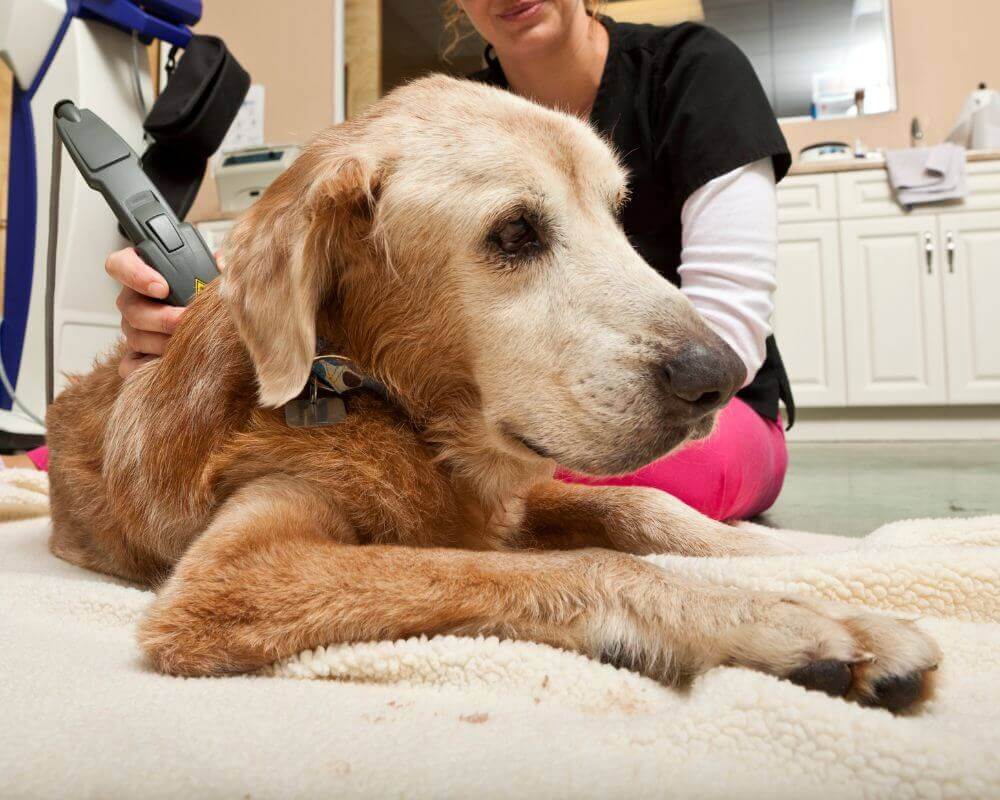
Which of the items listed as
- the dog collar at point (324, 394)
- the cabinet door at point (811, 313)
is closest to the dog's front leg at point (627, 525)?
the dog collar at point (324, 394)

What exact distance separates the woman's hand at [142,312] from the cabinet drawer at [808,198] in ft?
14.7

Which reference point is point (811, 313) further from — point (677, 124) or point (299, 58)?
point (299, 58)

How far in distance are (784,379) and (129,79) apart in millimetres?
2062

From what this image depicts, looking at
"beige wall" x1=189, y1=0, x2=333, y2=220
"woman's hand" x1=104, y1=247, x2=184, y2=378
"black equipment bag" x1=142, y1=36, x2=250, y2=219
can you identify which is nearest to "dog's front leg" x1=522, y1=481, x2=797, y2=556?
"woman's hand" x1=104, y1=247, x2=184, y2=378

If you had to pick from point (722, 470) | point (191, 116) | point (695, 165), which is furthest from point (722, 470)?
point (191, 116)

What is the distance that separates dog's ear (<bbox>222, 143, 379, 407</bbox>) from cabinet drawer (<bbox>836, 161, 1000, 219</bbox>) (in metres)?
4.67

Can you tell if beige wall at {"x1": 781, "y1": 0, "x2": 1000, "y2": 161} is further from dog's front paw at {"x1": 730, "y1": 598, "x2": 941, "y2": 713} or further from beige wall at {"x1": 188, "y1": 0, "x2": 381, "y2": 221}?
dog's front paw at {"x1": 730, "y1": 598, "x2": 941, "y2": 713}

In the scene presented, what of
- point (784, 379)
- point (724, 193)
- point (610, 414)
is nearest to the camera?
point (610, 414)

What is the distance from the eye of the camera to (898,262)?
488 cm

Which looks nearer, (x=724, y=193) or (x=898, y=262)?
(x=724, y=193)

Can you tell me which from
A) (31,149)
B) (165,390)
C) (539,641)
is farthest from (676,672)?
(31,149)

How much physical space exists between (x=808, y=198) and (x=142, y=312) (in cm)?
468

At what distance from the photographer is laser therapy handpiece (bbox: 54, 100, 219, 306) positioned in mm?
1233

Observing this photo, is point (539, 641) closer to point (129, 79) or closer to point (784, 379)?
point (784, 379)
